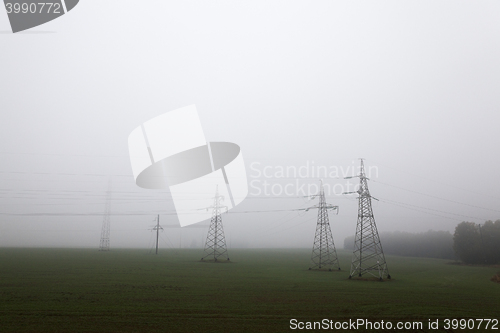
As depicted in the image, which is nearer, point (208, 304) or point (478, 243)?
point (208, 304)

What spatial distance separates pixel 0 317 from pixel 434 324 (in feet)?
80.5

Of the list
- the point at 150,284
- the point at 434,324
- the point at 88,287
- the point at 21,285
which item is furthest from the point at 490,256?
the point at 21,285

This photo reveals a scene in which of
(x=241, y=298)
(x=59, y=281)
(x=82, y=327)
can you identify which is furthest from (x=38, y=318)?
(x=59, y=281)

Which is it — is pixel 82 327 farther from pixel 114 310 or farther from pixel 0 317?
pixel 0 317

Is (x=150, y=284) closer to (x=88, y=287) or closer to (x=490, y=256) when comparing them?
(x=88, y=287)

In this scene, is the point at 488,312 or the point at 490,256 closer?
the point at 488,312

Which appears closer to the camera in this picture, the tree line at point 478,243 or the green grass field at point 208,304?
the green grass field at point 208,304

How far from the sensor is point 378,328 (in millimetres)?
17422

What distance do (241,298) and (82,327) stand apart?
38.0 ft

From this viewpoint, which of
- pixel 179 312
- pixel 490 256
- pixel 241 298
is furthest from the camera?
pixel 490 256

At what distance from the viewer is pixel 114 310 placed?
20.0m

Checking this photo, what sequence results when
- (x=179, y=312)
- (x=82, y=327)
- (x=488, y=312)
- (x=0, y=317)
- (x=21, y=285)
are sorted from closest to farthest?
(x=82, y=327), (x=0, y=317), (x=179, y=312), (x=488, y=312), (x=21, y=285)

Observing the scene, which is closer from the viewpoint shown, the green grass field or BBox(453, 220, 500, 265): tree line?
the green grass field

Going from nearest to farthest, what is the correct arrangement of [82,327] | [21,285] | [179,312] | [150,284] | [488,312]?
[82,327] < [179,312] < [488,312] < [21,285] < [150,284]
